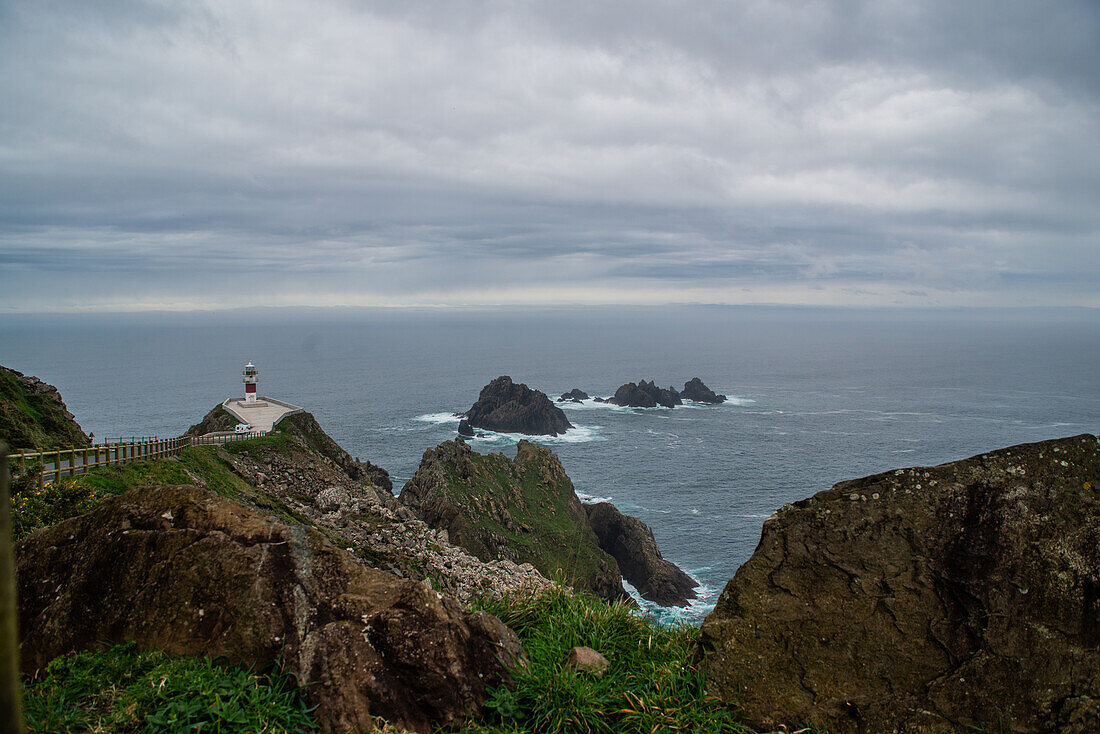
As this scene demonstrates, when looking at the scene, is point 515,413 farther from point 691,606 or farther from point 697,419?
point 691,606

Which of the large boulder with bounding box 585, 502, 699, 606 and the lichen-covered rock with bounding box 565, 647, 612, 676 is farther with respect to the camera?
the large boulder with bounding box 585, 502, 699, 606

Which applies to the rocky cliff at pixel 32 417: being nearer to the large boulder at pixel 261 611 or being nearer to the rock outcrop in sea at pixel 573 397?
the large boulder at pixel 261 611

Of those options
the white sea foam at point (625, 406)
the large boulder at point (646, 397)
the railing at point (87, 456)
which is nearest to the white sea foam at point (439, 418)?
the white sea foam at point (625, 406)

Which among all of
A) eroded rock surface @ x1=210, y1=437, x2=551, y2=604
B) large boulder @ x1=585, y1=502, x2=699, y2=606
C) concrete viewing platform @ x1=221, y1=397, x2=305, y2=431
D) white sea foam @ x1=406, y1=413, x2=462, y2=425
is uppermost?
concrete viewing platform @ x1=221, y1=397, x2=305, y2=431

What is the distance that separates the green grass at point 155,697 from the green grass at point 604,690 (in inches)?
62.9

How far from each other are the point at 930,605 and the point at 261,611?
6.36 m

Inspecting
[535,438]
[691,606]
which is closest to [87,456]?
[691,606]

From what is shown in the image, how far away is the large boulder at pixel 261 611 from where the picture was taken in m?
5.72

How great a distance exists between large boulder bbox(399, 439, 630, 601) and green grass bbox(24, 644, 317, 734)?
2851 centimetres

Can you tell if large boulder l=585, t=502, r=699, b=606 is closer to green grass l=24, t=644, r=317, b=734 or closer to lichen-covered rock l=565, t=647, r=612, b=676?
lichen-covered rock l=565, t=647, r=612, b=676

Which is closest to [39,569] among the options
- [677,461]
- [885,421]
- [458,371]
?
[677,461]

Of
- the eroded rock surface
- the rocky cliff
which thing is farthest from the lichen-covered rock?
the rocky cliff

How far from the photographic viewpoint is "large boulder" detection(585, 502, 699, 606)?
4481cm

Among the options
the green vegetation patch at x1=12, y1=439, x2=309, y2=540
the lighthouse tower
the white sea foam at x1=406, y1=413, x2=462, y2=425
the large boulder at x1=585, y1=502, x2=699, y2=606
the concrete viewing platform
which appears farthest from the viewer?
the white sea foam at x1=406, y1=413, x2=462, y2=425
